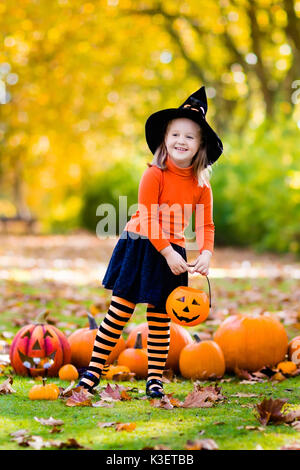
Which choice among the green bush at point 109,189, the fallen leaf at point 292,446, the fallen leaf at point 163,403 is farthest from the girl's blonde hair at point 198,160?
the green bush at point 109,189

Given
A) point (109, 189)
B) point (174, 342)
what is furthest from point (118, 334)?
point (109, 189)

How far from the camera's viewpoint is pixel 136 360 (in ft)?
13.1

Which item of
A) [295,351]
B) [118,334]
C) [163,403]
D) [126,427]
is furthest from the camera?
[295,351]

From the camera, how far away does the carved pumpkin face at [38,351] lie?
389cm

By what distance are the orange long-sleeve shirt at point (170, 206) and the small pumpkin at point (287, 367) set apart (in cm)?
101

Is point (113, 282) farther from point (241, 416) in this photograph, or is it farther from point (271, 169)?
point (271, 169)

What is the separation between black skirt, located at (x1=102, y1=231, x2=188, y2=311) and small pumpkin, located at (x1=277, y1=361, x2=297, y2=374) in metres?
0.99

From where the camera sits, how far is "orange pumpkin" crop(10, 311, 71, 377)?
3.89 m

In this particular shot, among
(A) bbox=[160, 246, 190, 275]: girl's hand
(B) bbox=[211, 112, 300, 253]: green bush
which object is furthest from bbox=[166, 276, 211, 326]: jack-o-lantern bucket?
(B) bbox=[211, 112, 300, 253]: green bush

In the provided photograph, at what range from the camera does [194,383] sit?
3775mm

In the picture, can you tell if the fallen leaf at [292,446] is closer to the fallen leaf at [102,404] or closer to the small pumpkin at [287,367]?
the fallen leaf at [102,404]

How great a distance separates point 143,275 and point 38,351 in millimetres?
903

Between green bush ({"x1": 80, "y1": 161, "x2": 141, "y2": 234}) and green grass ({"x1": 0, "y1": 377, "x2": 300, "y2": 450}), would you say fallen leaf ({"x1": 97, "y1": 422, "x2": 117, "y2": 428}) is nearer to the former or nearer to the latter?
green grass ({"x1": 0, "y1": 377, "x2": 300, "y2": 450})

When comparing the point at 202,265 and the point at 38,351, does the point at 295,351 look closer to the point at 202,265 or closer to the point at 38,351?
the point at 202,265
